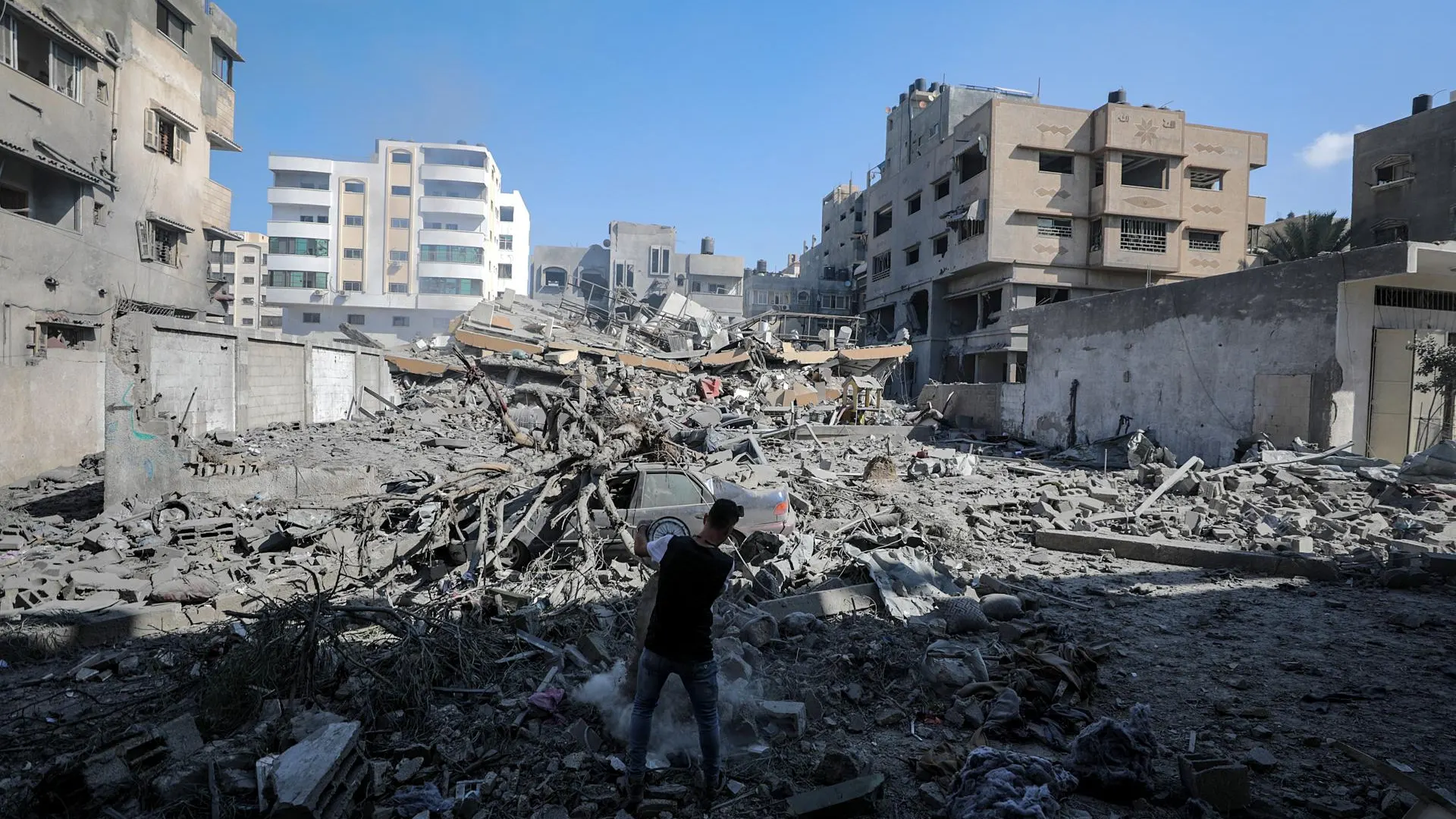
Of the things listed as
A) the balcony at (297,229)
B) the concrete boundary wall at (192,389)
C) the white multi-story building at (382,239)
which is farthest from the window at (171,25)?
the balcony at (297,229)

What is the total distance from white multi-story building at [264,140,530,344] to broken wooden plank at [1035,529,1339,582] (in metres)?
56.8

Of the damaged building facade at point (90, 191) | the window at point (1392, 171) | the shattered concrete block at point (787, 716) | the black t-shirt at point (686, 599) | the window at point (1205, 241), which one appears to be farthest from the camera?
the window at point (1205, 241)

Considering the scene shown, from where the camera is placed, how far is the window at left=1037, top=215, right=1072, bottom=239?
3350 cm

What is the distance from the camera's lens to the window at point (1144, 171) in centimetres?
3344

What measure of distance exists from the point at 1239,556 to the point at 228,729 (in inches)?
386

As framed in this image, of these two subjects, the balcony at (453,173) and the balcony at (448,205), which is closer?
the balcony at (448,205)

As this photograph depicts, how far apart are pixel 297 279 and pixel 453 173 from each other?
49.4 ft

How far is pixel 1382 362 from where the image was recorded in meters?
13.3

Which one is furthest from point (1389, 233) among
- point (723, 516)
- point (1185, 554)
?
point (723, 516)

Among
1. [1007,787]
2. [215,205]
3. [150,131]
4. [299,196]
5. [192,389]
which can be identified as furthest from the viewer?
[299,196]

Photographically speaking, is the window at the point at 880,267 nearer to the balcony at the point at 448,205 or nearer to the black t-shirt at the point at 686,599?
the balcony at the point at 448,205

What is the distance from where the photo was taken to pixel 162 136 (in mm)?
22562

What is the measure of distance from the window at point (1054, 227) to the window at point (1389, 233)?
1330 cm

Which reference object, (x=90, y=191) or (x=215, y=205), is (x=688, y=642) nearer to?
(x=90, y=191)
